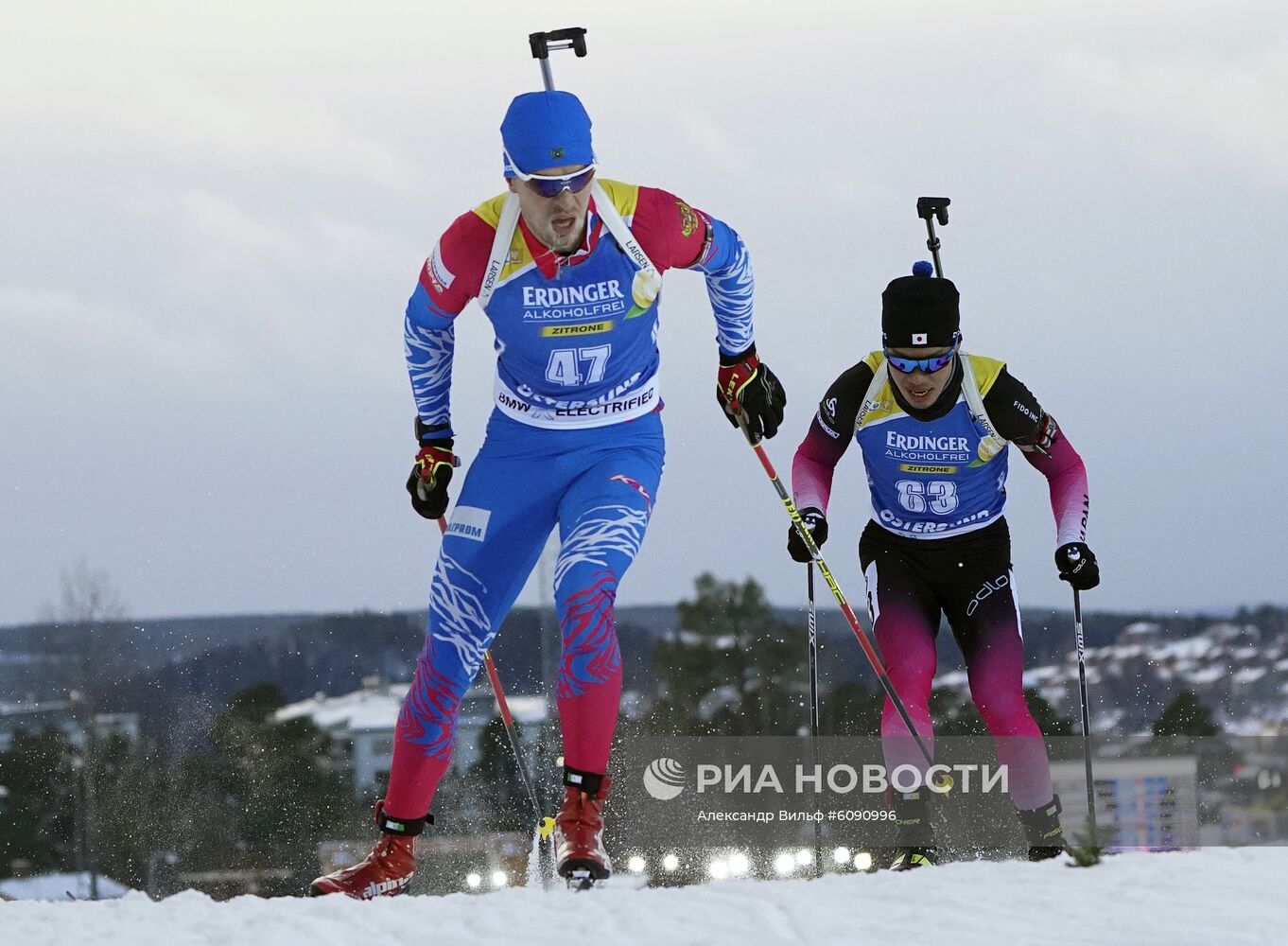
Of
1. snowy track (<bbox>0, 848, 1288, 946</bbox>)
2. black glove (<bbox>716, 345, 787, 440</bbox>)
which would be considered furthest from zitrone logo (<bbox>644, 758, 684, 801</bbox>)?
snowy track (<bbox>0, 848, 1288, 946</bbox>)

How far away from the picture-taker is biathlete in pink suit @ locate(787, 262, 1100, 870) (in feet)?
22.3

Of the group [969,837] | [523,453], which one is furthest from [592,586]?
[969,837]

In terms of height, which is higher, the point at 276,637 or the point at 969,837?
the point at 276,637

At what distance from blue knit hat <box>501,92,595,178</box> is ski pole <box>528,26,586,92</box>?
0.61m

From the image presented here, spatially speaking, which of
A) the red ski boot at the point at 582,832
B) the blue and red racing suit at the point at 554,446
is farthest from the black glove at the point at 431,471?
the red ski boot at the point at 582,832

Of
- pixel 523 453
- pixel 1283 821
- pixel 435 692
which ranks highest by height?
pixel 523 453

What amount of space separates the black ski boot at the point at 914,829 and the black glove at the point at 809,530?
112 centimetres

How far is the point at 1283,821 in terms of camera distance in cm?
2905

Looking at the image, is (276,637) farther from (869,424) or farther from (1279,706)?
(869,424)

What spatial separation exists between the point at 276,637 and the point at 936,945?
158 feet

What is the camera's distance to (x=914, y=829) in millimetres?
6680

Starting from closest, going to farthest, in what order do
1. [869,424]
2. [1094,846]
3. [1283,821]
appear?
[1094,846] < [869,424] < [1283,821]

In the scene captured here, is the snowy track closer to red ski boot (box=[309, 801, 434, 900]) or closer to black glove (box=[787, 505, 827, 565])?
red ski boot (box=[309, 801, 434, 900])

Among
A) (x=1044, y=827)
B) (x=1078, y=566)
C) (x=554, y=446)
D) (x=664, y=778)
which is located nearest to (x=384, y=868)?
(x=554, y=446)
